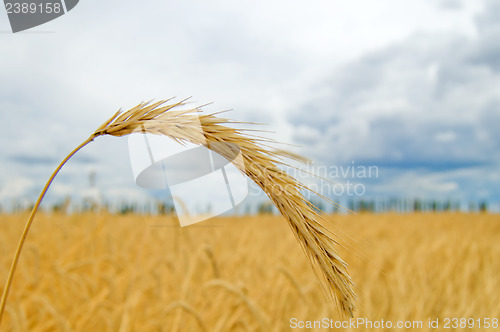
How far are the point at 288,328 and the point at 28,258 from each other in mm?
2259

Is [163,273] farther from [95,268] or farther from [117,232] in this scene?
[117,232]

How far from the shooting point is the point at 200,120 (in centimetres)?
65

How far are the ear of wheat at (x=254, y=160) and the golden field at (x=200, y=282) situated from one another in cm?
68

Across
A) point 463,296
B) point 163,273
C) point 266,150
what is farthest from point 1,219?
point 266,150

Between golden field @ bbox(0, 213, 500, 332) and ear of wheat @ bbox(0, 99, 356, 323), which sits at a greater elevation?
ear of wheat @ bbox(0, 99, 356, 323)

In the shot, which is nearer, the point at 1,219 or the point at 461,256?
the point at 461,256

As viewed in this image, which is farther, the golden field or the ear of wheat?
the golden field

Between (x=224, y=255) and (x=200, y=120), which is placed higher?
(x=200, y=120)

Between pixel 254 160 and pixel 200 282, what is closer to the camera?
pixel 254 160

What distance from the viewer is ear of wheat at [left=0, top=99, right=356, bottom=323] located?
0.60 meters

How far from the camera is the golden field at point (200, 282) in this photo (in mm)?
1903

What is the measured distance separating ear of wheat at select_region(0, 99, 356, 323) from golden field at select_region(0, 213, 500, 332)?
0.68m

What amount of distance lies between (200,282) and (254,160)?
2.06m

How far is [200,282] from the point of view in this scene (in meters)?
2.52
